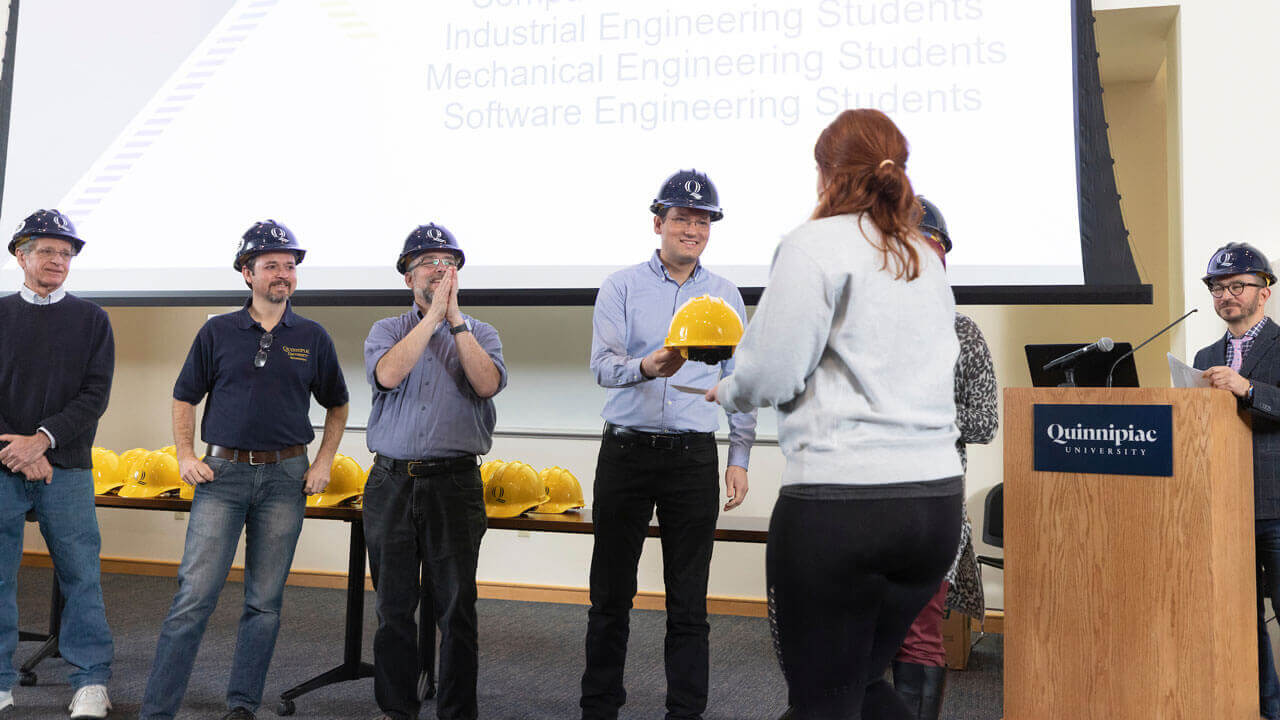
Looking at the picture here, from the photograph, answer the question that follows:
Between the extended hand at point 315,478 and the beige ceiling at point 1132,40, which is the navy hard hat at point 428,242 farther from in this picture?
the beige ceiling at point 1132,40

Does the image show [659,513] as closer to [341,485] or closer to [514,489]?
[514,489]

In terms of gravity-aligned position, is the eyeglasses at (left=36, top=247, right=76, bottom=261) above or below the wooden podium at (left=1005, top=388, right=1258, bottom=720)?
above

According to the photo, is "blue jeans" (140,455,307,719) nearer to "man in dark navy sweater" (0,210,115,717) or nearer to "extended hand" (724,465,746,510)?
"man in dark navy sweater" (0,210,115,717)

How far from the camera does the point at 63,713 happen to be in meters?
3.20

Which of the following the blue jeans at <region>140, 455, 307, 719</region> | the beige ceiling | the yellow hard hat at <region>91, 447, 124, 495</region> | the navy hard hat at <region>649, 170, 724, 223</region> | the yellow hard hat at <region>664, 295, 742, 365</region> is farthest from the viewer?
the beige ceiling

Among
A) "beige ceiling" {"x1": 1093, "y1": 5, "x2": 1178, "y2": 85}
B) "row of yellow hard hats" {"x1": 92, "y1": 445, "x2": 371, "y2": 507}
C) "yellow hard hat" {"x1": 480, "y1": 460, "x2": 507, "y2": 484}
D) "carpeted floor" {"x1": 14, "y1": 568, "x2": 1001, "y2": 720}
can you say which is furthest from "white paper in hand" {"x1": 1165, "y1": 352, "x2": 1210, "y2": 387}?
"row of yellow hard hats" {"x1": 92, "y1": 445, "x2": 371, "y2": 507}

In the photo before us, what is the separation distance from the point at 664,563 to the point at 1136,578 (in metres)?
1.30

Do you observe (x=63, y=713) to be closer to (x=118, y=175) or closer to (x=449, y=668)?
(x=449, y=668)

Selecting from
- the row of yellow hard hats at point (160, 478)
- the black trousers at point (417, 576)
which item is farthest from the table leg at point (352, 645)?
the black trousers at point (417, 576)

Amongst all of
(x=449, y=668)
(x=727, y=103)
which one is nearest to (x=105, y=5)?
(x=727, y=103)

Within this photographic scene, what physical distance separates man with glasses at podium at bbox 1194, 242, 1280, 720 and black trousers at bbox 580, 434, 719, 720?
A: 1.77 meters

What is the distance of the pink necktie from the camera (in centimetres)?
345

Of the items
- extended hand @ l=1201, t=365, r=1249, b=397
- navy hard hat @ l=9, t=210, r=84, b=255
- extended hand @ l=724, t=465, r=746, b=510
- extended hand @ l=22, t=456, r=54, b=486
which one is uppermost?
navy hard hat @ l=9, t=210, r=84, b=255

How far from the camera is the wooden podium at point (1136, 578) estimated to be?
2330 mm
